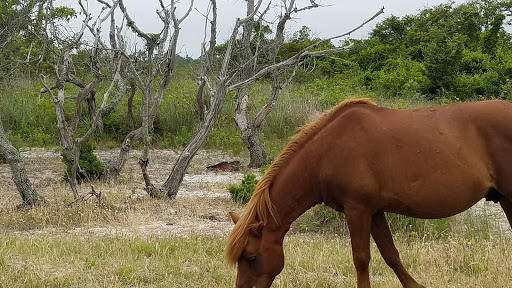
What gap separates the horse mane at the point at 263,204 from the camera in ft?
13.2

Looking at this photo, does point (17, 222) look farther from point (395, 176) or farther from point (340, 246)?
point (395, 176)

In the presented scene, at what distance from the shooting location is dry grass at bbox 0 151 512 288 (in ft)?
16.1

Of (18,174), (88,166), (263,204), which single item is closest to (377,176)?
(263,204)

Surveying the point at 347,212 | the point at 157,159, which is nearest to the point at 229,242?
the point at 347,212

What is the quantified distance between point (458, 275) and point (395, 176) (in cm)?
161

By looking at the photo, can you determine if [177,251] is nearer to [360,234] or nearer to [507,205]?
[360,234]

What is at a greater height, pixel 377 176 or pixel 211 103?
pixel 211 103

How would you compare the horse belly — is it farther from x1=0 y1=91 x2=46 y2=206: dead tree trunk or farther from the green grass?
x1=0 y1=91 x2=46 y2=206: dead tree trunk

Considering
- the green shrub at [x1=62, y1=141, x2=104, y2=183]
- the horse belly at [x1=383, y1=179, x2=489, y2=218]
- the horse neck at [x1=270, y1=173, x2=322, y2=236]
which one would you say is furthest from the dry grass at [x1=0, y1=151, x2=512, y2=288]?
the green shrub at [x1=62, y1=141, x2=104, y2=183]

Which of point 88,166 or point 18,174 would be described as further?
point 88,166

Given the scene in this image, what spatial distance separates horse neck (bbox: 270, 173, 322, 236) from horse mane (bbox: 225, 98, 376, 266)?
2.1 inches

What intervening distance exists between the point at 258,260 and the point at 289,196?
517 mm

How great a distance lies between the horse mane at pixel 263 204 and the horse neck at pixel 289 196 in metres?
0.05

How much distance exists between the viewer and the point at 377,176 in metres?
4.04
